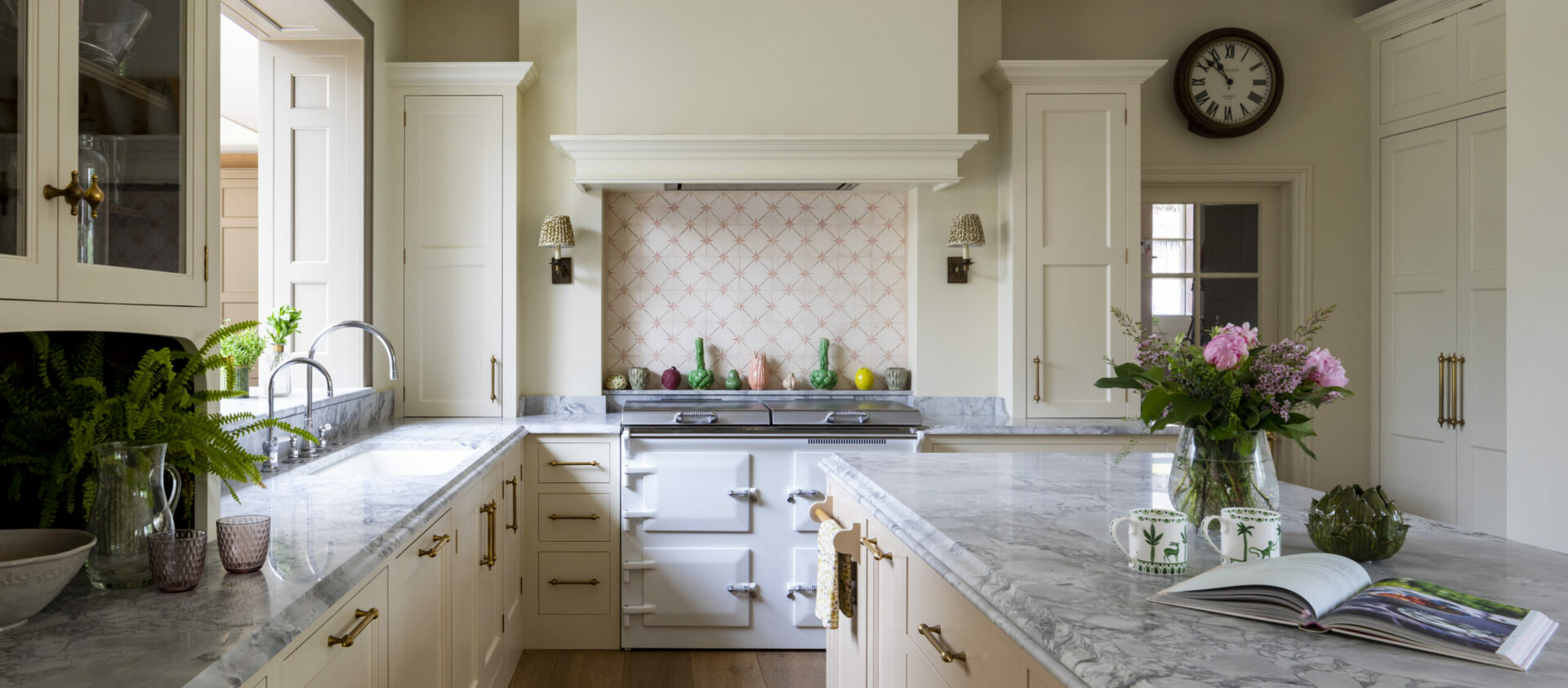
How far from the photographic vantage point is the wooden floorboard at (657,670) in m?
3.18

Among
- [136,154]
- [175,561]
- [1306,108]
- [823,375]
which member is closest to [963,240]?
[823,375]

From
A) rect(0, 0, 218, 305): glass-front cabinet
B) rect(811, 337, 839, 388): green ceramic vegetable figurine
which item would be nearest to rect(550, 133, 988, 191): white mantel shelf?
rect(811, 337, 839, 388): green ceramic vegetable figurine

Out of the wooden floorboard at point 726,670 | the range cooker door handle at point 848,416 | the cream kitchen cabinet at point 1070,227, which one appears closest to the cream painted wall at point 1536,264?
the cream kitchen cabinet at point 1070,227

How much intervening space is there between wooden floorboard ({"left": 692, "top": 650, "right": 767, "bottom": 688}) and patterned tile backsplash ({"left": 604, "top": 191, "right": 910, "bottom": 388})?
1164mm

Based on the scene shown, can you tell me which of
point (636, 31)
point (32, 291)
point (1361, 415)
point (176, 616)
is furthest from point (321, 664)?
point (1361, 415)

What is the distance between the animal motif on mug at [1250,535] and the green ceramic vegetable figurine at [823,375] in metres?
2.73

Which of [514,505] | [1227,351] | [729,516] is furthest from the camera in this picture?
[729,516]

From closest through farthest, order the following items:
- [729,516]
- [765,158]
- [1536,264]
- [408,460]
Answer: [1536,264]
[408,460]
[729,516]
[765,158]

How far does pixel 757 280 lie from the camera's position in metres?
4.10

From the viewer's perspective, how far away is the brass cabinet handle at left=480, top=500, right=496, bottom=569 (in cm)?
270

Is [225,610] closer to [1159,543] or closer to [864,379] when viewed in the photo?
[1159,543]

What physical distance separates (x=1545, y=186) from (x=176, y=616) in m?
3.03

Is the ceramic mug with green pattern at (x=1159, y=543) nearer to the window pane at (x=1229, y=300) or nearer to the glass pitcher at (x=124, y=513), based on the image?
the glass pitcher at (x=124, y=513)

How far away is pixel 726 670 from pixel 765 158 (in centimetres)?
187
